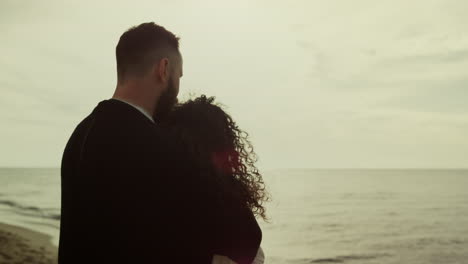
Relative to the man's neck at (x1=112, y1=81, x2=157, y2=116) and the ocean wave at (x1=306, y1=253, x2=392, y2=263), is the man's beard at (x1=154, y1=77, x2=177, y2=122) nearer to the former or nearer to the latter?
the man's neck at (x1=112, y1=81, x2=157, y2=116)

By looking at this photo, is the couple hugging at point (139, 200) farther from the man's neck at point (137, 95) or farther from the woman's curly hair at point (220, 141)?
the woman's curly hair at point (220, 141)

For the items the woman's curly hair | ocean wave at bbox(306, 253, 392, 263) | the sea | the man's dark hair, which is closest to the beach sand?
the sea

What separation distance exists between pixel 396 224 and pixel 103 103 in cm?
3318

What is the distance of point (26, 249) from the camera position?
1656 cm

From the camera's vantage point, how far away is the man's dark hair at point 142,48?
2.23 metres

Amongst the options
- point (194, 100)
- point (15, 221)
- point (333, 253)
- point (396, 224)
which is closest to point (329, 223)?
point (396, 224)

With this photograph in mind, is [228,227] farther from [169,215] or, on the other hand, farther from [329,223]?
[329,223]

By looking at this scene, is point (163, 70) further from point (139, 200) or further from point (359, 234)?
point (359, 234)

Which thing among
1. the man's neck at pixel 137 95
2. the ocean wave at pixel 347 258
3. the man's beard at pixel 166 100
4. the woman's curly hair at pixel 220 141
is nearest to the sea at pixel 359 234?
the ocean wave at pixel 347 258

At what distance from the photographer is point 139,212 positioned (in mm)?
1791

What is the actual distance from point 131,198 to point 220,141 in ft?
3.92

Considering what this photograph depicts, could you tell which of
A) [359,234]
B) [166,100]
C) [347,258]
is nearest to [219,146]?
[166,100]

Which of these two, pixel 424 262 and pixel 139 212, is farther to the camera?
pixel 424 262

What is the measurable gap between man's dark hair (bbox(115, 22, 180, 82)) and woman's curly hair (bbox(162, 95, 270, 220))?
53cm
